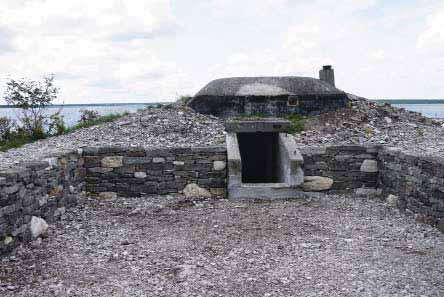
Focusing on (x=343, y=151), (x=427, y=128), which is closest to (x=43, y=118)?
(x=343, y=151)

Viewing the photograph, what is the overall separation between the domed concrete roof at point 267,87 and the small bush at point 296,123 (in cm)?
66

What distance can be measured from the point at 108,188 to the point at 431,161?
526 cm

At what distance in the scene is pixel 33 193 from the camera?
5961mm

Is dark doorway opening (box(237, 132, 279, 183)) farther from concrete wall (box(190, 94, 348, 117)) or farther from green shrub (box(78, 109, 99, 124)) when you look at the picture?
green shrub (box(78, 109, 99, 124))

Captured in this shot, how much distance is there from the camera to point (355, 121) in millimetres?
11469

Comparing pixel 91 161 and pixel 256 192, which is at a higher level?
pixel 91 161

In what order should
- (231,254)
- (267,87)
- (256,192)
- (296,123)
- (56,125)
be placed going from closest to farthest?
(231,254) → (256,192) → (296,123) → (267,87) → (56,125)

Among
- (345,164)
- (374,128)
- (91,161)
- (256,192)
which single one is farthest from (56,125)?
(374,128)

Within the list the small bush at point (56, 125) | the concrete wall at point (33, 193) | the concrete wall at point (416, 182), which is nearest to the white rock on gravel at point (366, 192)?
the concrete wall at point (416, 182)

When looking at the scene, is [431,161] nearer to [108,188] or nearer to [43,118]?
[108,188]

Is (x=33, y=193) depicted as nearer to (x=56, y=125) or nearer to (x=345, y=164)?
(x=345, y=164)

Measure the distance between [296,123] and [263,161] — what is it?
1.24 m

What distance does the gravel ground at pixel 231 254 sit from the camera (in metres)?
4.43

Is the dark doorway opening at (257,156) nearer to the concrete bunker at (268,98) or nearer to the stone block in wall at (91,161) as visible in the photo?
the concrete bunker at (268,98)
